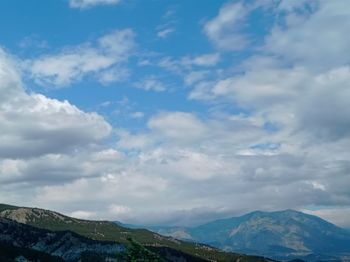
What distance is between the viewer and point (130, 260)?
4762 cm

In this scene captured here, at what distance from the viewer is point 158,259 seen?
47938 mm

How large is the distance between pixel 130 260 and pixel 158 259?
109 inches
